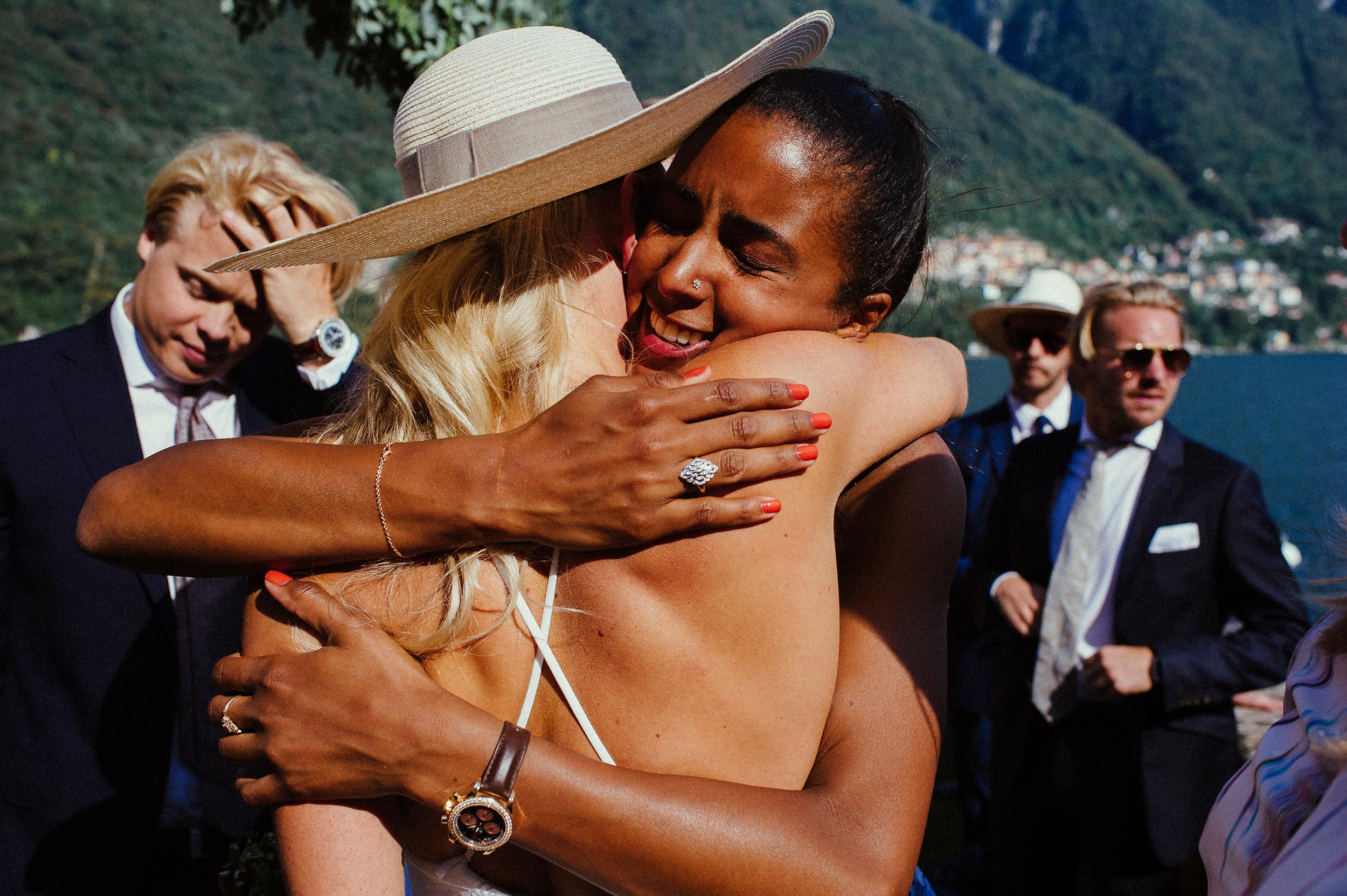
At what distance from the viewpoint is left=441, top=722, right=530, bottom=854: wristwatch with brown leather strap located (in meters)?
1.37

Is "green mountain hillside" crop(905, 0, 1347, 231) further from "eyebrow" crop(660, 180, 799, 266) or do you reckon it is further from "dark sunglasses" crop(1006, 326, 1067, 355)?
"eyebrow" crop(660, 180, 799, 266)

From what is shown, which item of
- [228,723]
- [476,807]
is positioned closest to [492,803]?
[476,807]

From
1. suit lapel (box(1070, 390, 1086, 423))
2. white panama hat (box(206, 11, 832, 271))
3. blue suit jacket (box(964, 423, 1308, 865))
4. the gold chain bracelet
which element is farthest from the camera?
suit lapel (box(1070, 390, 1086, 423))

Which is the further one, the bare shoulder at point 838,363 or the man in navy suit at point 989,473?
the man in navy suit at point 989,473

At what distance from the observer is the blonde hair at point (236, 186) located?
133 inches

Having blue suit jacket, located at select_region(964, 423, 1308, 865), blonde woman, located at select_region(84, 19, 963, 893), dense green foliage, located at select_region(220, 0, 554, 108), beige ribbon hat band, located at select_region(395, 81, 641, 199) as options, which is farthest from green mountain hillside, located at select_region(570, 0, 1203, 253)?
dense green foliage, located at select_region(220, 0, 554, 108)

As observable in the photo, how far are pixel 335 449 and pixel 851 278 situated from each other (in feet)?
3.19

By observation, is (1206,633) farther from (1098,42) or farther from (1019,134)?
(1098,42)

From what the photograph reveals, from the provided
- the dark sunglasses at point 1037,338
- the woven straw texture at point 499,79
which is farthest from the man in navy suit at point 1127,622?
the woven straw texture at point 499,79

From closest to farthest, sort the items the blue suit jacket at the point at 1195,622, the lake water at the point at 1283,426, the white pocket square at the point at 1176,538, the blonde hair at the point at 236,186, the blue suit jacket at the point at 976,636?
the blonde hair at the point at 236,186 < the blue suit jacket at the point at 1195,622 < the white pocket square at the point at 1176,538 < the blue suit jacket at the point at 976,636 < the lake water at the point at 1283,426

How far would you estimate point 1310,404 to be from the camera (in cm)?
7388

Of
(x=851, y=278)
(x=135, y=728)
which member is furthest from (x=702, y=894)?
(x=135, y=728)

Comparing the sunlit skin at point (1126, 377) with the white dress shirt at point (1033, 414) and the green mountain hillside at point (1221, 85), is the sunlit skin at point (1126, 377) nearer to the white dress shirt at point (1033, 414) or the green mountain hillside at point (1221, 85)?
the white dress shirt at point (1033, 414)

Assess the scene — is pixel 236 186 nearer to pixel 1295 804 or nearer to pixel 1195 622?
pixel 1295 804
